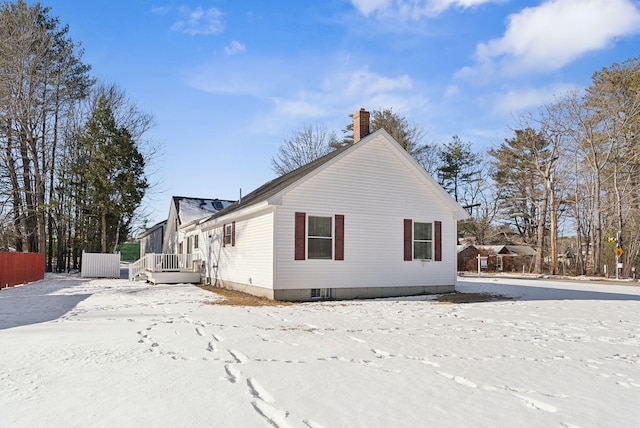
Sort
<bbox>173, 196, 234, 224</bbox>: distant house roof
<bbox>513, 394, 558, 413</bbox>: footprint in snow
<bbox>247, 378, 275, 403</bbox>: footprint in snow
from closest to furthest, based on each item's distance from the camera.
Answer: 1. <bbox>513, 394, 558, 413</bbox>: footprint in snow
2. <bbox>247, 378, 275, 403</bbox>: footprint in snow
3. <bbox>173, 196, 234, 224</bbox>: distant house roof

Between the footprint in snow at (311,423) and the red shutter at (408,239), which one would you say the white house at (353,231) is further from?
the footprint in snow at (311,423)

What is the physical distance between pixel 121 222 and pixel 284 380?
2755cm

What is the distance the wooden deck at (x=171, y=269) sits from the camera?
19688 millimetres

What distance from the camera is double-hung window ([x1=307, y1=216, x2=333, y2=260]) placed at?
43.6ft

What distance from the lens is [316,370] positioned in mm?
5203

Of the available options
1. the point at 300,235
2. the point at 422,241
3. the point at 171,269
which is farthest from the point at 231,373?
the point at 171,269

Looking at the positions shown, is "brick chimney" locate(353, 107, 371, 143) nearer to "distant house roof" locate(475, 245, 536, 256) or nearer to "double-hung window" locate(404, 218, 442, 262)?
"double-hung window" locate(404, 218, 442, 262)

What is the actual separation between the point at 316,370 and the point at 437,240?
35.1 feet

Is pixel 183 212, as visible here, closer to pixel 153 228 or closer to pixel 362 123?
pixel 153 228

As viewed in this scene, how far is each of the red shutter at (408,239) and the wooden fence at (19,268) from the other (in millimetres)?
14953

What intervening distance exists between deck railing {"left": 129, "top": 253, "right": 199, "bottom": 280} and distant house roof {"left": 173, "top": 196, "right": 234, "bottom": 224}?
4.03 m

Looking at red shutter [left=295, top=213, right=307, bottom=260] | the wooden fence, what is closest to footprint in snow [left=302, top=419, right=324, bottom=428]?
red shutter [left=295, top=213, right=307, bottom=260]

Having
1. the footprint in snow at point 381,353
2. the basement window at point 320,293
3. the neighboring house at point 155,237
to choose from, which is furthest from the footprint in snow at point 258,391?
the neighboring house at point 155,237

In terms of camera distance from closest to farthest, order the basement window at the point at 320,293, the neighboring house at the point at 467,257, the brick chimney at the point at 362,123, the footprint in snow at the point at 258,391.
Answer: the footprint in snow at the point at 258,391 → the basement window at the point at 320,293 → the brick chimney at the point at 362,123 → the neighboring house at the point at 467,257
